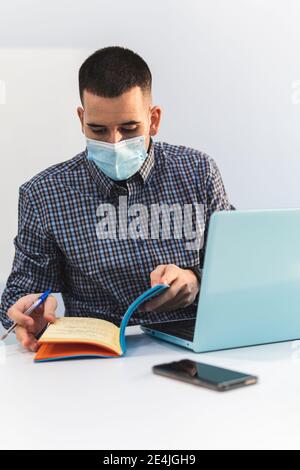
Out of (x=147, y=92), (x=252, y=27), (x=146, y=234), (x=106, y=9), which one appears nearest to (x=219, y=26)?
(x=252, y=27)

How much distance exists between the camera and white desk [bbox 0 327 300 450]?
710 millimetres

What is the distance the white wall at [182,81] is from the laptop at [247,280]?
4.08 ft

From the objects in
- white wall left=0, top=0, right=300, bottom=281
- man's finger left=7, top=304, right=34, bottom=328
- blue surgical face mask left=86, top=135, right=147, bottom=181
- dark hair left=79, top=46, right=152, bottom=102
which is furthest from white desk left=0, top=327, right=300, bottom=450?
white wall left=0, top=0, right=300, bottom=281

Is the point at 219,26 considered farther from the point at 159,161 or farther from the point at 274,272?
the point at 274,272

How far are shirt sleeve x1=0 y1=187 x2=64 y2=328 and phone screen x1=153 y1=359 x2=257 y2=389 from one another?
678 millimetres

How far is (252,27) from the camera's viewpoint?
2.41 m

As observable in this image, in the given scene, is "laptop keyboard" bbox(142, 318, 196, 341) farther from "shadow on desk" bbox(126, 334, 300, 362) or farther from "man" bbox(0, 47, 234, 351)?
"man" bbox(0, 47, 234, 351)

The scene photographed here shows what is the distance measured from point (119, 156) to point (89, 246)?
24cm

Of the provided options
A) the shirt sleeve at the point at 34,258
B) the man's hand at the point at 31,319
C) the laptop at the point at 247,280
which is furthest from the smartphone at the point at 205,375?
the shirt sleeve at the point at 34,258

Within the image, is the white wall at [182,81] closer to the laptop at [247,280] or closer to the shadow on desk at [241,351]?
the shadow on desk at [241,351]

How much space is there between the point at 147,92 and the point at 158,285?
688 mm

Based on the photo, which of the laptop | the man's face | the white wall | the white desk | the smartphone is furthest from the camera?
the white wall

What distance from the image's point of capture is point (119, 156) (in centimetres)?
153

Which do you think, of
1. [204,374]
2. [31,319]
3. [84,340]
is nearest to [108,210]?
[31,319]
